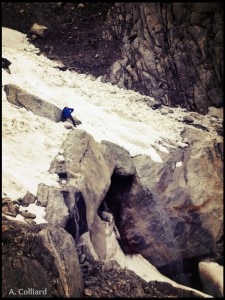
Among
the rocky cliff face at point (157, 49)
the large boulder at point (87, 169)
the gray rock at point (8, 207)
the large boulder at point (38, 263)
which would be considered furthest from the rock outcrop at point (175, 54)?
the large boulder at point (38, 263)

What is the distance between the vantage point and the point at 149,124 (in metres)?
12.2

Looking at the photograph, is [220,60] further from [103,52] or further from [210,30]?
[103,52]

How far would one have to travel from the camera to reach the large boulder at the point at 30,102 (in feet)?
29.3

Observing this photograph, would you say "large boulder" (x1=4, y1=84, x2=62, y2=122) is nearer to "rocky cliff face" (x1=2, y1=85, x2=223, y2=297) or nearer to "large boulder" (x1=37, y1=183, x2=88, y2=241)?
"rocky cliff face" (x1=2, y1=85, x2=223, y2=297)

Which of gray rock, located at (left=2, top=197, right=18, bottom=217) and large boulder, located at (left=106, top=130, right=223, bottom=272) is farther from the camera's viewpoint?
large boulder, located at (left=106, top=130, right=223, bottom=272)

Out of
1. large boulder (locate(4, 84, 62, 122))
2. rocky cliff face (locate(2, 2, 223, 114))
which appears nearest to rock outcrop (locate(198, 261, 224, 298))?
large boulder (locate(4, 84, 62, 122))

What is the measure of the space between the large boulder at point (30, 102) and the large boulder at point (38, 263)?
4.19 m

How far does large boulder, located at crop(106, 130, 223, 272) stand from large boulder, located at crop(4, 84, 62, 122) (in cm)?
272

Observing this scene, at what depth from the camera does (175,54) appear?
15.5 metres

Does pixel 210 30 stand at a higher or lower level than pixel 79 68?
higher

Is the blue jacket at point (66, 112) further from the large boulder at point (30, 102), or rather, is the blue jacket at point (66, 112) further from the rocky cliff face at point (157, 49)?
the rocky cliff face at point (157, 49)

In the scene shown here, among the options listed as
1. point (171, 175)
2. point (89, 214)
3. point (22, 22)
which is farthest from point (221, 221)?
point (22, 22)

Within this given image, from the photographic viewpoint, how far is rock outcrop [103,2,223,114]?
1529cm

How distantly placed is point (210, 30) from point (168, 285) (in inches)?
505
